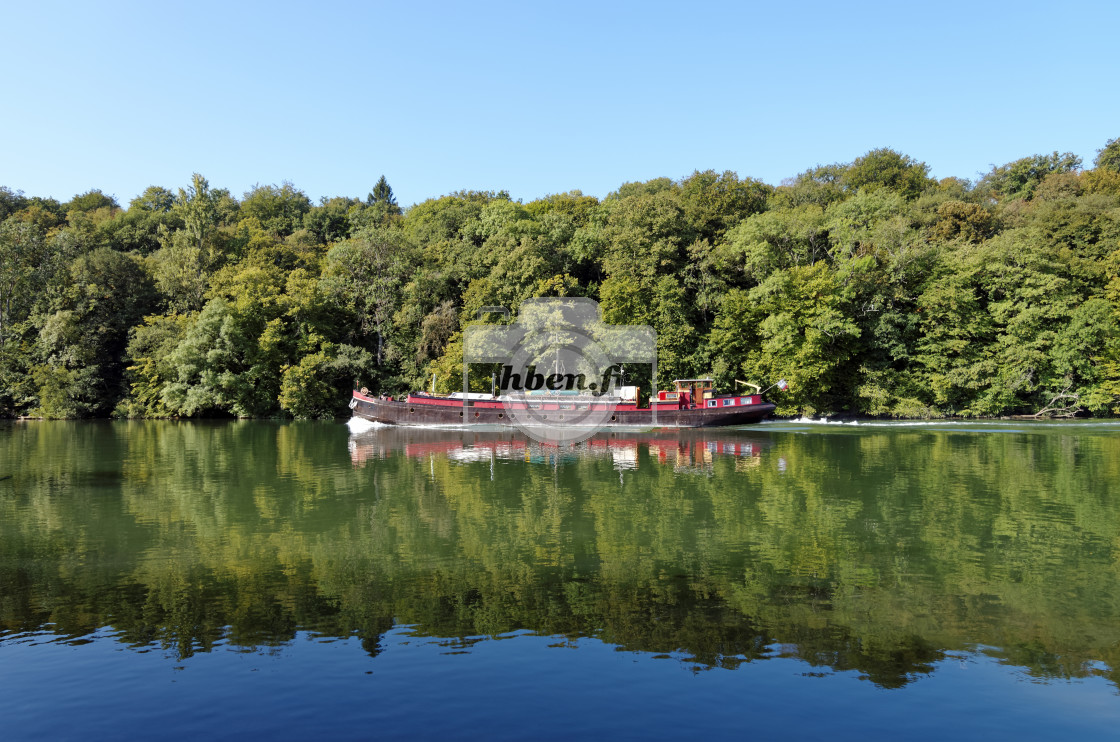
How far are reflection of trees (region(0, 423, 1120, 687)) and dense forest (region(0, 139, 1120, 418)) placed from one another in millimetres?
25742

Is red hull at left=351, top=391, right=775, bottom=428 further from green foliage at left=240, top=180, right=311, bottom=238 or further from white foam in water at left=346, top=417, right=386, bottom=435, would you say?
green foliage at left=240, top=180, right=311, bottom=238

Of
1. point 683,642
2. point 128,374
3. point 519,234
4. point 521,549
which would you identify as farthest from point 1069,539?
point 128,374

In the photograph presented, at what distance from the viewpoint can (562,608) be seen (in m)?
10.9

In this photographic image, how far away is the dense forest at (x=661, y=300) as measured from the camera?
48.3m

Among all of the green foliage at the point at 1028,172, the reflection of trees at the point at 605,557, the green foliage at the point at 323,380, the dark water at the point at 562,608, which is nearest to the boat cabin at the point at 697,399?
the reflection of trees at the point at 605,557

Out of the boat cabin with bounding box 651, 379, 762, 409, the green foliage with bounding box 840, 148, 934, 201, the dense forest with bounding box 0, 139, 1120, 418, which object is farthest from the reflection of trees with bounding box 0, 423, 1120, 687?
the green foliage with bounding box 840, 148, 934, 201

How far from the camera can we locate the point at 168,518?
1712 cm

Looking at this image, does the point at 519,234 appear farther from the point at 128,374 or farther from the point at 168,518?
the point at 168,518

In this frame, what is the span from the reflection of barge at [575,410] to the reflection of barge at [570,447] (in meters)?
2.17

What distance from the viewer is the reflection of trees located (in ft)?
32.6

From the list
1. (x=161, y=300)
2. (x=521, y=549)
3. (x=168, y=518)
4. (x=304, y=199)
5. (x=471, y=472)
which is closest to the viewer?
(x=521, y=549)

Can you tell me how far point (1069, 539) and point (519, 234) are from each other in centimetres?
4870

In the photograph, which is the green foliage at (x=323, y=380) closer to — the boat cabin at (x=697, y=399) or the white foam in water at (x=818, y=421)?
the boat cabin at (x=697, y=399)

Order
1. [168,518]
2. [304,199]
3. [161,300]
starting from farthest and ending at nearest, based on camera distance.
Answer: [304,199]
[161,300]
[168,518]
